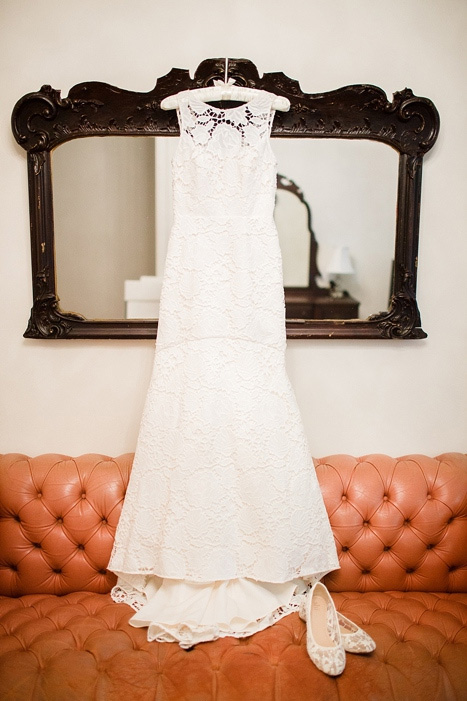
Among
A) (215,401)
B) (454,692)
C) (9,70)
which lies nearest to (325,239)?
(215,401)

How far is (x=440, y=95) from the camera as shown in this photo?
159 cm

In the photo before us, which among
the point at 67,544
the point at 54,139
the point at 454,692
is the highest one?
the point at 54,139

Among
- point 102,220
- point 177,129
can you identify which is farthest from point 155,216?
point 177,129

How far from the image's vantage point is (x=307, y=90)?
1565mm

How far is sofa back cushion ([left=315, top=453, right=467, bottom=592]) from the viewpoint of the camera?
5.01 feet

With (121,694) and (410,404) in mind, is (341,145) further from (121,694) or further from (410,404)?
(121,694)

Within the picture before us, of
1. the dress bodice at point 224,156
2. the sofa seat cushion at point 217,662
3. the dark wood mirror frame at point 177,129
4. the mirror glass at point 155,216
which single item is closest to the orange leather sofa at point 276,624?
the sofa seat cushion at point 217,662

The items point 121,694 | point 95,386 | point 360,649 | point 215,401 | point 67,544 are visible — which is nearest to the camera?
point 121,694

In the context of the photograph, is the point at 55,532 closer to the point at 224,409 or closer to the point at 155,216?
the point at 224,409

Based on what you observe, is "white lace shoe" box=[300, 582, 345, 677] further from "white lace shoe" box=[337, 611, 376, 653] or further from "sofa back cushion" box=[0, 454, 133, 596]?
"sofa back cushion" box=[0, 454, 133, 596]

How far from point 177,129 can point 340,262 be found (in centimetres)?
67

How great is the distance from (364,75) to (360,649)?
1692mm

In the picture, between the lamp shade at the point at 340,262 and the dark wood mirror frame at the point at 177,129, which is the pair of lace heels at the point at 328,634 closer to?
the dark wood mirror frame at the point at 177,129

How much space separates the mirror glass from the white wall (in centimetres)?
15
